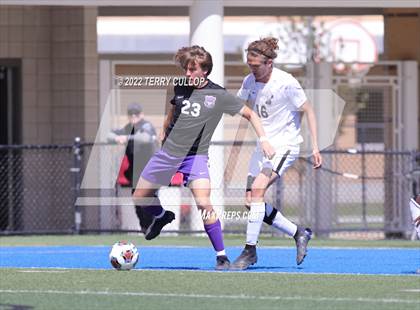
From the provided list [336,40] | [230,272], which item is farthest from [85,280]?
[336,40]

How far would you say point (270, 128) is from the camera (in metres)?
12.0

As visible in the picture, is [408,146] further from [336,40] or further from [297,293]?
[336,40]

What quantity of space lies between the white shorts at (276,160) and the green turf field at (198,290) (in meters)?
1.21

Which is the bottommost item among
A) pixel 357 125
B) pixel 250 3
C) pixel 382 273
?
pixel 382 273

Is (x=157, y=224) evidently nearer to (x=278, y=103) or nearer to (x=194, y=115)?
(x=194, y=115)

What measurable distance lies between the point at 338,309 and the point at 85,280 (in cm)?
275

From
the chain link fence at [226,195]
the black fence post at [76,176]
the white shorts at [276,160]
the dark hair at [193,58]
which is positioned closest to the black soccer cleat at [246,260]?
the white shorts at [276,160]

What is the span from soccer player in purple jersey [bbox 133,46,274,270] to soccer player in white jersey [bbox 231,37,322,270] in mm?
298

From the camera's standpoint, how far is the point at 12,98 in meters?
21.8

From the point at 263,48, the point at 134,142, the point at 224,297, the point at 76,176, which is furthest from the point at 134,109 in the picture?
the point at 224,297

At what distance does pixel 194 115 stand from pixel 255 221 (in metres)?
1.19

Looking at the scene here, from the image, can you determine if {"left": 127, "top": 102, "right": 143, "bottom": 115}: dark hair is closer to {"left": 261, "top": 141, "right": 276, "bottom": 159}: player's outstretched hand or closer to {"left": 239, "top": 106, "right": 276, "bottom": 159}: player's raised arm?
{"left": 239, "top": 106, "right": 276, "bottom": 159}: player's raised arm

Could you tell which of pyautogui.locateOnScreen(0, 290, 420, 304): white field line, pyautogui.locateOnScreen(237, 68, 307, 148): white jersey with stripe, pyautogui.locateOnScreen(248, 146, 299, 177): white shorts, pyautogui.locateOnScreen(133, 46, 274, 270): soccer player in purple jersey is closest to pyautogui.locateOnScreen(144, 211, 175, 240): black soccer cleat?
pyautogui.locateOnScreen(133, 46, 274, 270): soccer player in purple jersey

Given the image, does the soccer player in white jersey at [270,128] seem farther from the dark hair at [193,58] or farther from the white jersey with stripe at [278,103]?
the dark hair at [193,58]
